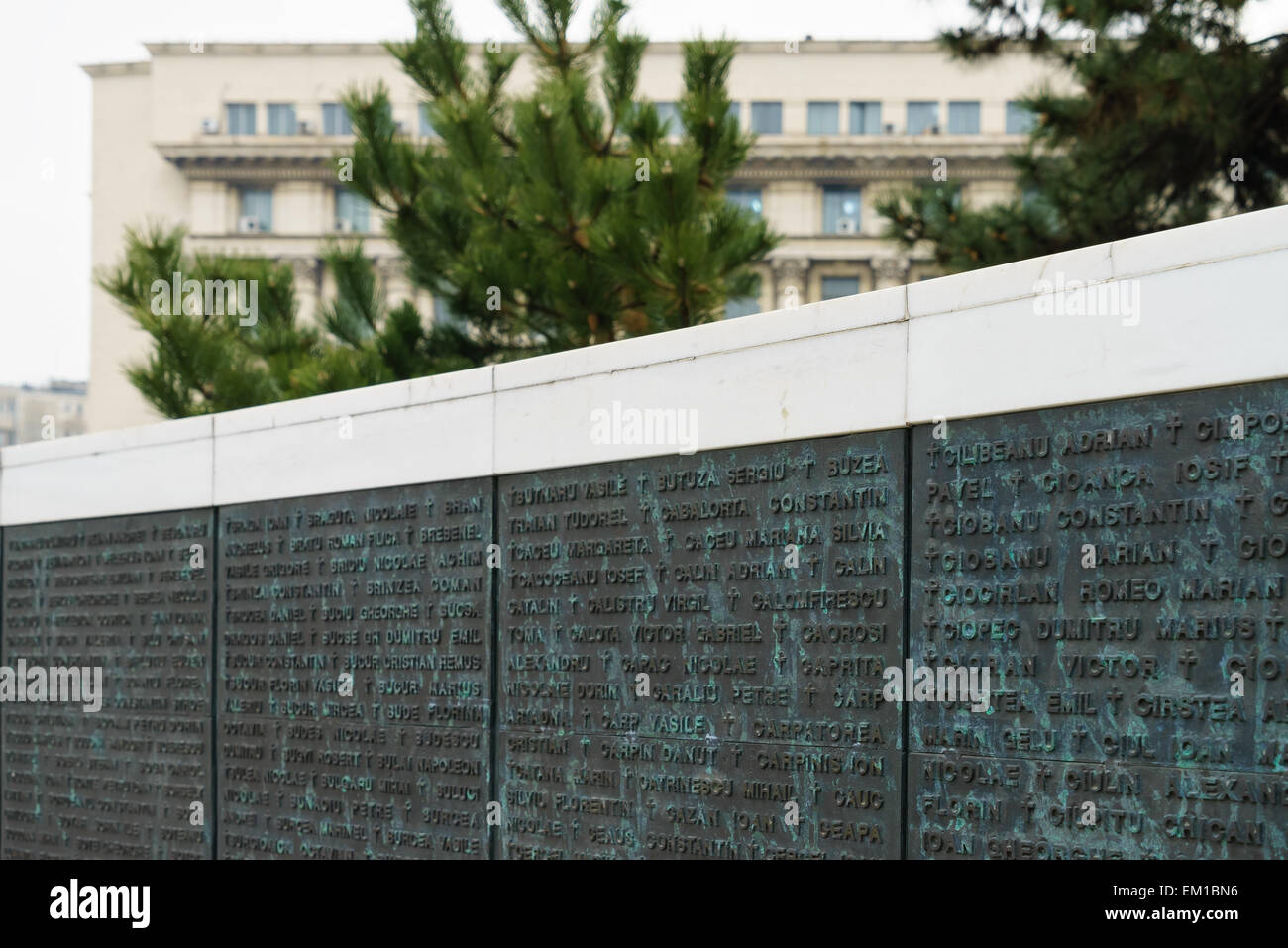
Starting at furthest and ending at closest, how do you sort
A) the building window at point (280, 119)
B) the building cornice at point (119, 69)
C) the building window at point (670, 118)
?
the building cornice at point (119, 69) → the building window at point (280, 119) → the building window at point (670, 118)

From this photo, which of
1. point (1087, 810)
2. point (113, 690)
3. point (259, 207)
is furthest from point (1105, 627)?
point (259, 207)

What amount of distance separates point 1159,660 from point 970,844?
865mm

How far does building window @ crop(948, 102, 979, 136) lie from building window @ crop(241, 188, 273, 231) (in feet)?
63.7

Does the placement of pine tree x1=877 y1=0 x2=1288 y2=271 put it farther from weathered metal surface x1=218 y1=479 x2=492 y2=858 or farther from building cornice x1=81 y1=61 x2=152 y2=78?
building cornice x1=81 y1=61 x2=152 y2=78

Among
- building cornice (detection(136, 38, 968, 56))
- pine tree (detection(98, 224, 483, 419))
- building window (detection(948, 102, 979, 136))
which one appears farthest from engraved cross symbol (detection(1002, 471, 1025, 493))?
building window (detection(948, 102, 979, 136))

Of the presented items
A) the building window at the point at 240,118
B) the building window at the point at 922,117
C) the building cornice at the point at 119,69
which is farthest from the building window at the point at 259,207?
the building window at the point at 922,117

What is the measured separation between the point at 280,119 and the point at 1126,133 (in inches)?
1388

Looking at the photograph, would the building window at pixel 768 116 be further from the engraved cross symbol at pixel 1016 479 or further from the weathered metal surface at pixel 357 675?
the engraved cross symbol at pixel 1016 479

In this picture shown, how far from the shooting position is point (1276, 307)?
402 cm

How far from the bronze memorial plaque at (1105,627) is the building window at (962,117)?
39.1 metres

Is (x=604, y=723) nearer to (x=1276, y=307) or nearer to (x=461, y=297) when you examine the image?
(x=1276, y=307)

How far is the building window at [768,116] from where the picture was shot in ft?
138

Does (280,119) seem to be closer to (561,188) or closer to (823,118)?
(823,118)

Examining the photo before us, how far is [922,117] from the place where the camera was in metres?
42.1
